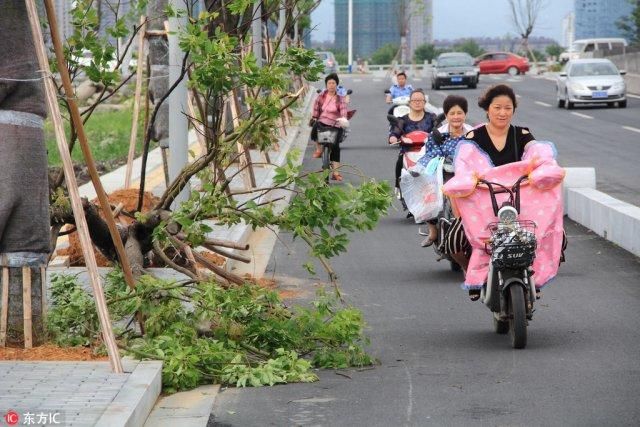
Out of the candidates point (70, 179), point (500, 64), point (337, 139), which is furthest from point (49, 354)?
point (500, 64)

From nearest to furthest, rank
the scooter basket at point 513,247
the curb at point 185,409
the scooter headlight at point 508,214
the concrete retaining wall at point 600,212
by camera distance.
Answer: the curb at point 185,409 < the scooter basket at point 513,247 < the scooter headlight at point 508,214 < the concrete retaining wall at point 600,212

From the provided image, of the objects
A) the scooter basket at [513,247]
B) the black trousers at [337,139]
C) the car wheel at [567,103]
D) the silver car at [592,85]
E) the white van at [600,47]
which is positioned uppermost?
the scooter basket at [513,247]

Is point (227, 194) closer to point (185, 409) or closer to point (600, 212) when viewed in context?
point (185, 409)

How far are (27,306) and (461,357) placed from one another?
2.85 m

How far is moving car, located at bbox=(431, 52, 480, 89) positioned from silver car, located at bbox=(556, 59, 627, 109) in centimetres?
1614

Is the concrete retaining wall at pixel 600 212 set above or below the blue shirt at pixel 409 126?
below

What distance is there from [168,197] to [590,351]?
12.0ft

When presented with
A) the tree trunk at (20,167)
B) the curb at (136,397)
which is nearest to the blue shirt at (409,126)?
the tree trunk at (20,167)

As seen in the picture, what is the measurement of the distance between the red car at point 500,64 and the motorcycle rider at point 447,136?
67.5 m

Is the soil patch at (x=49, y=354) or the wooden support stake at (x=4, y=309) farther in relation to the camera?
the wooden support stake at (x=4, y=309)

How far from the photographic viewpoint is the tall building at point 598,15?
172 metres

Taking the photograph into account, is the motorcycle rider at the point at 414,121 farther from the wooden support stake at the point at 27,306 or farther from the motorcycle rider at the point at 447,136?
the wooden support stake at the point at 27,306

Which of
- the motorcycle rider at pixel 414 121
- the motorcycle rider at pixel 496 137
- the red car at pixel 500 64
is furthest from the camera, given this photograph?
the red car at pixel 500 64

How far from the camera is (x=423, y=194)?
13.2 metres
